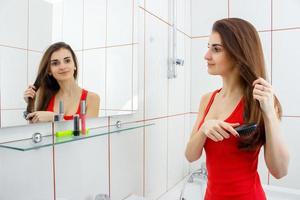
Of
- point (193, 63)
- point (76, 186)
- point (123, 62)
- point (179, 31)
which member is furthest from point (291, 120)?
point (76, 186)

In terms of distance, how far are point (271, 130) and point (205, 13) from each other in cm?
115

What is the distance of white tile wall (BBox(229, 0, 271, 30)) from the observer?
1585 millimetres

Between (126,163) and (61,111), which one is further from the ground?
(61,111)

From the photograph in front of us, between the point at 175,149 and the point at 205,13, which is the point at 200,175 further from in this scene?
the point at 205,13

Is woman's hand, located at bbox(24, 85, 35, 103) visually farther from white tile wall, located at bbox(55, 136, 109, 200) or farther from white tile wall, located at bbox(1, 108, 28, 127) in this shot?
white tile wall, located at bbox(55, 136, 109, 200)

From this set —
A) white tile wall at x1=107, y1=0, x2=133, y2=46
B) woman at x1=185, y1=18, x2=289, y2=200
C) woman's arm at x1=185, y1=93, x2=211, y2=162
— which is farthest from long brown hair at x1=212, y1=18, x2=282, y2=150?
white tile wall at x1=107, y1=0, x2=133, y2=46

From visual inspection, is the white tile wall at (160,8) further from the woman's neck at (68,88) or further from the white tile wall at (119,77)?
the woman's neck at (68,88)

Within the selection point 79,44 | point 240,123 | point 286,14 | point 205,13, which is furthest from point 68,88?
point 286,14

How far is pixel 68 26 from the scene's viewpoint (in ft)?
2.61

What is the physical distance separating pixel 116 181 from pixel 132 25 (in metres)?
0.65

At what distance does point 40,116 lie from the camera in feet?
2.35

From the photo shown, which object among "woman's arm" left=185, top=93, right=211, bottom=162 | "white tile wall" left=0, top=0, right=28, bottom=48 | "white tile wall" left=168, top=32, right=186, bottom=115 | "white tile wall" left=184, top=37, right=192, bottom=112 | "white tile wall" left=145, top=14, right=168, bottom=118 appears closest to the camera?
"white tile wall" left=0, top=0, right=28, bottom=48

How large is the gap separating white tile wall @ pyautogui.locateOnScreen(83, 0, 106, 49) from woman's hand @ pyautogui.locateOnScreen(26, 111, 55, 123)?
0.26 meters

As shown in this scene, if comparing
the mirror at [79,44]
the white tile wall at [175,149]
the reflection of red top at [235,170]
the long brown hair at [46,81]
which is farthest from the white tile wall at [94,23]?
the white tile wall at [175,149]
